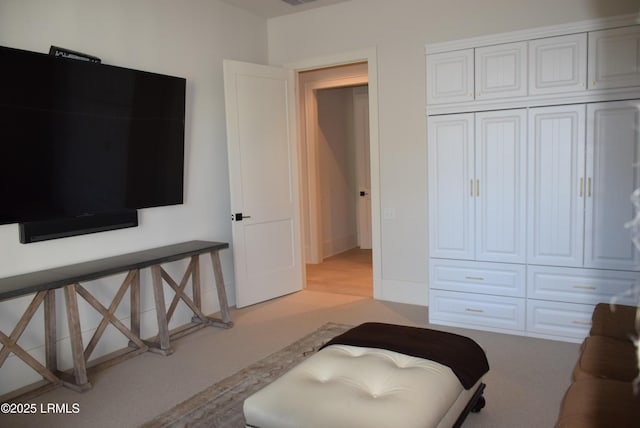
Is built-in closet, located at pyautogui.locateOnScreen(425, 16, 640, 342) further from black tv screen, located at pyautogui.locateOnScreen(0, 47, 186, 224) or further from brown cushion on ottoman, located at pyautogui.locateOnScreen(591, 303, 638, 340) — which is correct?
black tv screen, located at pyautogui.locateOnScreen(0, 47, 186, 224)

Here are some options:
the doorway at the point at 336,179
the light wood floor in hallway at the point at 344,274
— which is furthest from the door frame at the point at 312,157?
the light wood floor in hallway at the point at 344,274

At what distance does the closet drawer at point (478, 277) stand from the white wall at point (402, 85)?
72 centimetres

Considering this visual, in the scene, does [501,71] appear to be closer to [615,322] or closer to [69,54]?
[615,322]

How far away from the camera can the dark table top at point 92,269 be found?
9.53 feet

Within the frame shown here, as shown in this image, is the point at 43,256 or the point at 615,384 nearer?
the point at 615,384

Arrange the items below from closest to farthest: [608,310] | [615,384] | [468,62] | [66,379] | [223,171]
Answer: [615,384] → [608,310] → [66,379] → [468,62] → [223,171]

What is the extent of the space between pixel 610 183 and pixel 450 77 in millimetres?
1407

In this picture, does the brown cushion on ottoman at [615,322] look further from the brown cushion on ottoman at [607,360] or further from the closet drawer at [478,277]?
the closet drawer at [478,277]

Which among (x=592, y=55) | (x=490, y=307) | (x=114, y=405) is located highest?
(x=592, y=55)

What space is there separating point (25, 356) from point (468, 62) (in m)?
3.72

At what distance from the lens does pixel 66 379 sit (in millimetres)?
3287

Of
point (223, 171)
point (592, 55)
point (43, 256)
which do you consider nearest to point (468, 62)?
point (592, 55)

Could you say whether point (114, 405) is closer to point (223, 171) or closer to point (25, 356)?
point (25, 356)

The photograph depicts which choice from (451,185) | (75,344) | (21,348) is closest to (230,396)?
(75,344)
